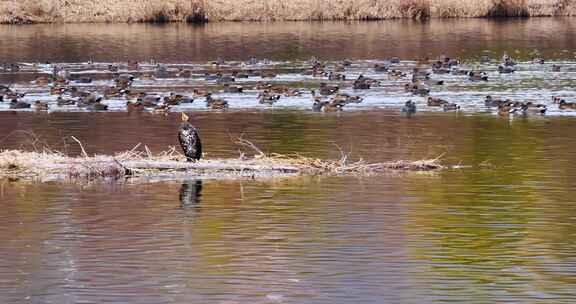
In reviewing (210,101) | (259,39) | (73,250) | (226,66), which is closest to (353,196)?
(73,250)

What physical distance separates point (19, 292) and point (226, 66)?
43.0 m

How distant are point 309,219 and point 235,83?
94.5ft

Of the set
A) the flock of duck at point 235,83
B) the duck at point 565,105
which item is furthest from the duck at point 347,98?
the duck at point 565,105

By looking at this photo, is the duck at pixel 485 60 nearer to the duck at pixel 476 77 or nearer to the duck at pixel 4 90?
the duck at pixel 476 77

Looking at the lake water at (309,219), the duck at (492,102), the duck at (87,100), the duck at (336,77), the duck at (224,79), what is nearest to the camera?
the lake water at (309,219)

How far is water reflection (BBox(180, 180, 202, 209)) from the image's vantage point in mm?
28027

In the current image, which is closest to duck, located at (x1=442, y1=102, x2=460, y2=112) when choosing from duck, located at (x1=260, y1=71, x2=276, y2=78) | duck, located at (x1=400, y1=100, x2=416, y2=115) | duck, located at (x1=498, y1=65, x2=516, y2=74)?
duck, located at (x1=400, y1=100, x2=416, y2=115)

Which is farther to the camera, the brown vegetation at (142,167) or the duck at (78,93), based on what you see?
the duck at (78,93)

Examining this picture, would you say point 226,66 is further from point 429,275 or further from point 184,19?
point 429,275

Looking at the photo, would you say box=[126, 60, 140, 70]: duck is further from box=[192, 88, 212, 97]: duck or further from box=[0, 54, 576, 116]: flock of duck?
box=[192, 88, 212, 97]: duck

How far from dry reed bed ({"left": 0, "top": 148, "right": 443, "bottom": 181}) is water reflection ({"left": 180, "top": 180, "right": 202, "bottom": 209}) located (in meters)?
0.45

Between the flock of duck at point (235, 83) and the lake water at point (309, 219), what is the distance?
3.61 ft

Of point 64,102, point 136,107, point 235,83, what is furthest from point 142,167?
point 235,83

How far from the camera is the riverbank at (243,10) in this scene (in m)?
86.1
